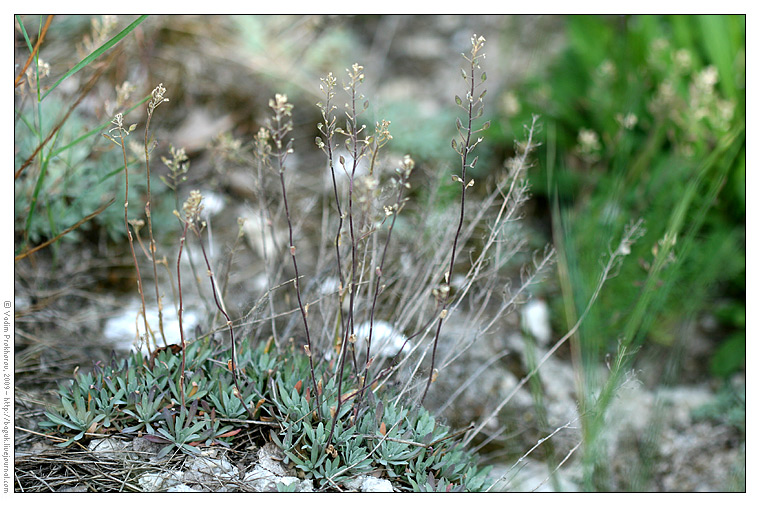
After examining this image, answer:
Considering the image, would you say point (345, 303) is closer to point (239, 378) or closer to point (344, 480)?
point (239, 378)

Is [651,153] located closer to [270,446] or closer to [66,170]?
[270,446]

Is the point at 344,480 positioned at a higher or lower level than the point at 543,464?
higher

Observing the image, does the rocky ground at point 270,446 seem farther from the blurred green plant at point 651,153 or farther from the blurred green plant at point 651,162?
the blurred green plant at point 651,153

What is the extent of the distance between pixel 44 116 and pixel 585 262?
8.21 feet

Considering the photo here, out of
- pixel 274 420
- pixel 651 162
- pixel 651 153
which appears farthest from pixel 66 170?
pixel 651 162

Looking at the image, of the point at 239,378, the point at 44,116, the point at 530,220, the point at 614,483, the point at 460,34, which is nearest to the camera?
the point at 239,378

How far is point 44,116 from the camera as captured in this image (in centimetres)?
252

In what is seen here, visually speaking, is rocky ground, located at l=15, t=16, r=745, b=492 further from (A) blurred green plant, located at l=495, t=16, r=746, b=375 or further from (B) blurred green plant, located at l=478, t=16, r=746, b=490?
(A) blurred green plant, located at l=495, t=16, r=746, b=375


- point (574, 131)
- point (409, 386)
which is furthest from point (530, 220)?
point (409, 386)

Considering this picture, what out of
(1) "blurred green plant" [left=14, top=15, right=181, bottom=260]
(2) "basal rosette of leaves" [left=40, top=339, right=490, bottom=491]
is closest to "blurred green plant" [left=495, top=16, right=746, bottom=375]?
(2) "basal rosette of leaves" [left=40, top=339, right=490, bottom=491]

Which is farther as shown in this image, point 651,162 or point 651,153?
point 651,162

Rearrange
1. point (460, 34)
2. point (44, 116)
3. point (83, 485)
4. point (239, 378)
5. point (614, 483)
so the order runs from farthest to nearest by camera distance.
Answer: point (460, 34) < point (44, 116) < point (614, 483) < point (239, 378) < point (83, 485)

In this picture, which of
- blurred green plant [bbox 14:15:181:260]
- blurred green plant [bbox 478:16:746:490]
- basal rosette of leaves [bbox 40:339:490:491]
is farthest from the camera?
blurred green plant [bbox 478:16:746:490]

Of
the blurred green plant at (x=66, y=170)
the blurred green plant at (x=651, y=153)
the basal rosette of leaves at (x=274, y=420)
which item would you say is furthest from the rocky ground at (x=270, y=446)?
the blurred green plant at (x=651, y=153)
